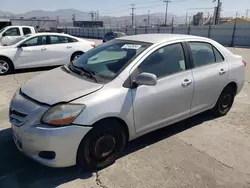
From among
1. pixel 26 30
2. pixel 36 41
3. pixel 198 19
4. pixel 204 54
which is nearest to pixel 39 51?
pixel 36 41

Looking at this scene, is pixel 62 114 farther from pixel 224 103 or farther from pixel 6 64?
pixel 6 64

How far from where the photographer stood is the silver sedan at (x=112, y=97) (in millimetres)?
2576

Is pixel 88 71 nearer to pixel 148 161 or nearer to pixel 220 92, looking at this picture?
pixel 148 161

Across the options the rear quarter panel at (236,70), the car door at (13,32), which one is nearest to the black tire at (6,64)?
the car door at (13,32)

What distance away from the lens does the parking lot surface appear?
276cm

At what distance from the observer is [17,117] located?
2740 millimetres

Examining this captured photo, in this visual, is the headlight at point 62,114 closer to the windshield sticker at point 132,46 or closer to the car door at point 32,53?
the windshield sticker at point 132,46

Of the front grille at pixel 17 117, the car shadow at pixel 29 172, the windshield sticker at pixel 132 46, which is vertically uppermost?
the windshield sticker at pixel 132 46

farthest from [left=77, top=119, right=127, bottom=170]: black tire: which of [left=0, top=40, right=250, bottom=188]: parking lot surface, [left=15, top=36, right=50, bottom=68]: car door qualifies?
[left=15, top=36, right=50, bottom=68]: car door

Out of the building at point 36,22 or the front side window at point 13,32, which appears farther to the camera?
the building at point 36,22

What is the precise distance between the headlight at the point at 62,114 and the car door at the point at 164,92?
75 centimetres

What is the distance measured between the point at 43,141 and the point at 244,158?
103 inches

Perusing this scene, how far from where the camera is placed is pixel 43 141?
2518 millimetres

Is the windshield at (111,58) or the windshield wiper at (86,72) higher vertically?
the windshield at (111,58)
